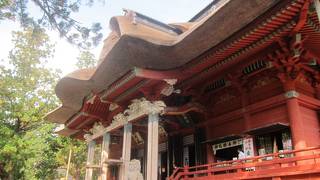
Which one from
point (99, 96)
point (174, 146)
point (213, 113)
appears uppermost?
point (99, 96)

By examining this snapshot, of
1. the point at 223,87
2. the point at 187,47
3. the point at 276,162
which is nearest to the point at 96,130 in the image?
the point at 223,87

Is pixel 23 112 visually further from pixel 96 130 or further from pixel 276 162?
pixel 276 162

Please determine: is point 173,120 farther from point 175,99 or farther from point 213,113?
point 213,113

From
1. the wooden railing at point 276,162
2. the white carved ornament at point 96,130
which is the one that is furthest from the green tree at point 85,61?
the wooden railing at point 276,162

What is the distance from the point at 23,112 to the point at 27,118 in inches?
20.4

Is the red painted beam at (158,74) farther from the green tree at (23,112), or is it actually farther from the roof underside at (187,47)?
the green tree at (23,112)

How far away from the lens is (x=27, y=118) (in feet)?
69.0

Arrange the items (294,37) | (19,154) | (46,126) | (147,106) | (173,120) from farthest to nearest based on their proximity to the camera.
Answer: (46,126)
(19,154)
(173,120)
(147,106)
(294,37)

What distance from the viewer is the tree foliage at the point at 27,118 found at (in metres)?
19.9

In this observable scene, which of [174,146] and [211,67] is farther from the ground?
[211,67]

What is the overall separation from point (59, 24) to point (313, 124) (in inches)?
325

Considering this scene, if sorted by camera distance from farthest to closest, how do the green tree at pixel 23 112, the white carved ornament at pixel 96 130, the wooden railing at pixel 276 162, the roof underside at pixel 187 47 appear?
1. the green tree at pixel 23 112
2. the white carved ornament at pixel 96 130
3. the roof underside at pixel 187 47
4. the wooden railing at pixel 276 162

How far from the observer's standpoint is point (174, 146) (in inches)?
536

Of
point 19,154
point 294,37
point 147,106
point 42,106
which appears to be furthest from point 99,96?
point 42,106
